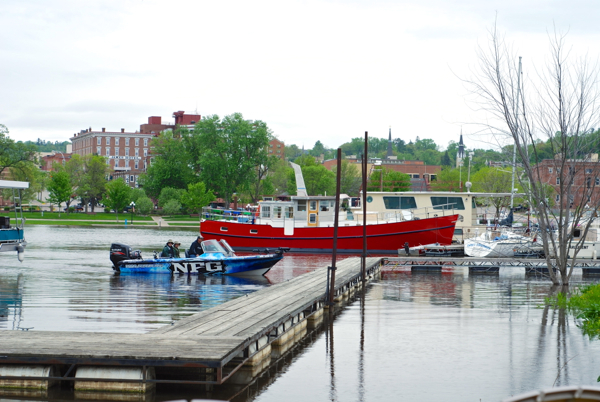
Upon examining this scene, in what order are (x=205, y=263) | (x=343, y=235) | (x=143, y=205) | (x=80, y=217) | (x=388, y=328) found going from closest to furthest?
(x=388, y=328) → (x=205, y=263) → (x=343, y=235) → (x=80, y=217) → (x=143, y=205)

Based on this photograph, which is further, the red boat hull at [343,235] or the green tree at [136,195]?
the green tree at [136,195]

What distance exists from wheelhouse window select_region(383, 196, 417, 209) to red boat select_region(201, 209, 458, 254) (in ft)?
7.75

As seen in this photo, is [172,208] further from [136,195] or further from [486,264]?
[486,264]

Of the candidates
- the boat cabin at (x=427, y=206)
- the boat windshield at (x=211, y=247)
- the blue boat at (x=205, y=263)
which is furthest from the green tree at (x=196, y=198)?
the boat windshield at (x=211, y=247)

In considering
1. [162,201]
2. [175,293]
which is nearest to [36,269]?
[175,293]

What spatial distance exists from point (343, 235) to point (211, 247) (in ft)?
48.7

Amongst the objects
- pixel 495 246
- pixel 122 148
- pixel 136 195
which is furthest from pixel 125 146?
pixel 495 246

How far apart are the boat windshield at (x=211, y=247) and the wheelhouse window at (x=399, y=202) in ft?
56.3

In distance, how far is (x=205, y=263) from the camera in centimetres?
2506

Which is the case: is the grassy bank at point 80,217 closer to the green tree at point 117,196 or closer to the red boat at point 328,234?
the green tree at point 117,196

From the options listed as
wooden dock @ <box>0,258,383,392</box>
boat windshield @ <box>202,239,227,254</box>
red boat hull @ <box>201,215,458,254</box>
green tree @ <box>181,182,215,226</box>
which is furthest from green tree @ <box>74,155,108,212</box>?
wooden dock @ <box>0,258,383,392</box>

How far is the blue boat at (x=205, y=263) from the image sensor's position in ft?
82.4

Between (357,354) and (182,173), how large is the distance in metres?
91.4

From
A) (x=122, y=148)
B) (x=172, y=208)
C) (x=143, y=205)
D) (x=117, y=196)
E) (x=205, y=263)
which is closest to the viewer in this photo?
(x=205, y=263)
